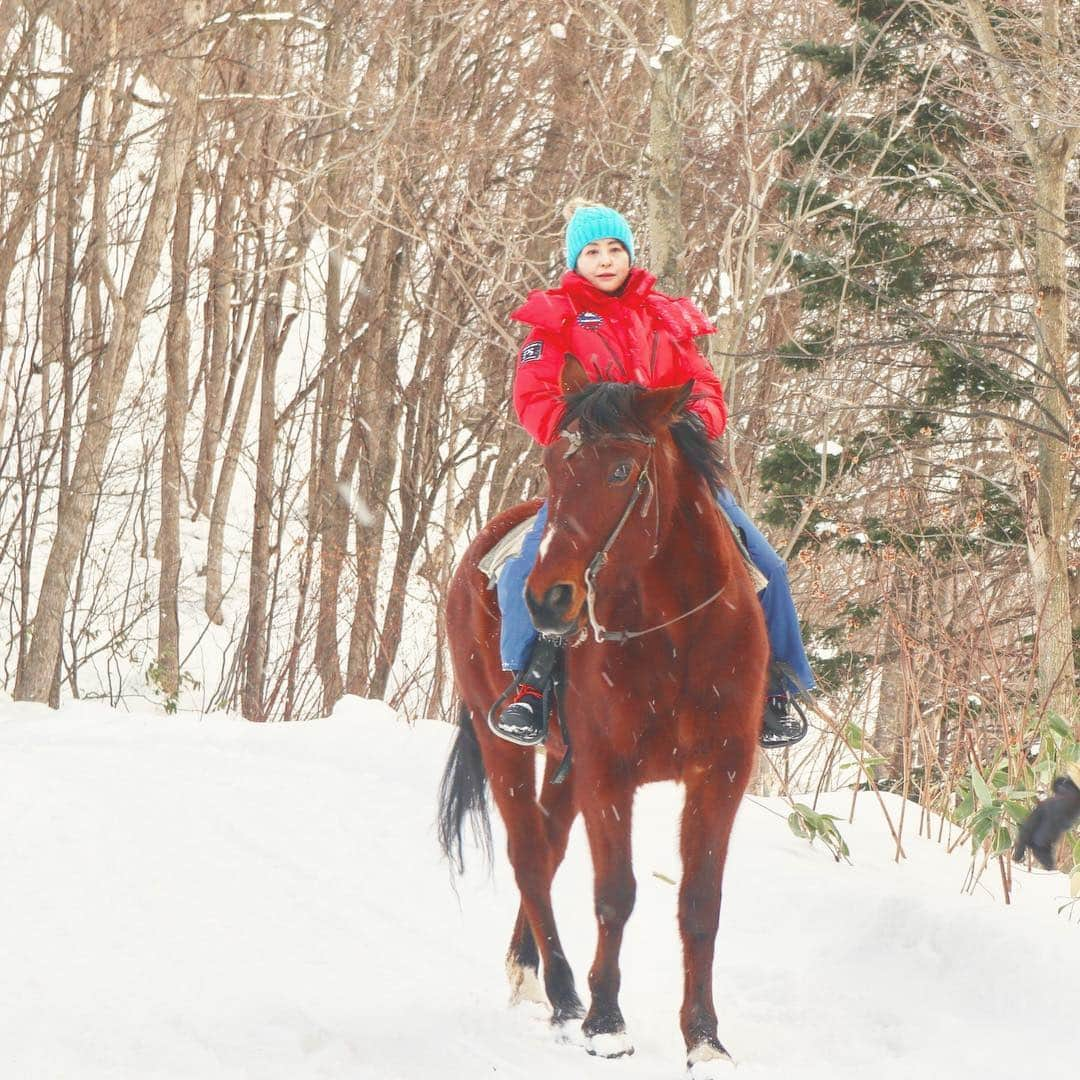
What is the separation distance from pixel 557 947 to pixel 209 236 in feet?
108

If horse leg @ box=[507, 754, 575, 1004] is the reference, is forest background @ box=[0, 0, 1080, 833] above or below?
above

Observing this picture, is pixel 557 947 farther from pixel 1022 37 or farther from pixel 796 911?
pixel 1022 37

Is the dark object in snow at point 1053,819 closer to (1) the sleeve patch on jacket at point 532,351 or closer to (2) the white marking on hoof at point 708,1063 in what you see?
(2) the white marking on hoof at point 708,1063

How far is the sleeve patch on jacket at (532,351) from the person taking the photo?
4109 mm

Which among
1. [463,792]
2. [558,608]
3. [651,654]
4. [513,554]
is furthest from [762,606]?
[463,792]

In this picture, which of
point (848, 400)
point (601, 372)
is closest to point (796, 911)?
point (601, 372)

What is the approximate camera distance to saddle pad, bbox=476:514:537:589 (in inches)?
174

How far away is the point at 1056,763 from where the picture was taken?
563 centimetres

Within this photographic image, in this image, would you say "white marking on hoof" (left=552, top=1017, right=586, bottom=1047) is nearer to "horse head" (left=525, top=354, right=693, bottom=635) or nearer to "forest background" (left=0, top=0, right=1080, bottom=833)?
"horse head" (left=525, top=354, right=693, bottom=635)

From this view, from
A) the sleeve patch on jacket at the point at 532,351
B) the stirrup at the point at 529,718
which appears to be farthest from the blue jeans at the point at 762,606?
the sleeve patch on jacket at the point at 532,351

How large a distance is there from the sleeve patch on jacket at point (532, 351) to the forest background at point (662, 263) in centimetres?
351

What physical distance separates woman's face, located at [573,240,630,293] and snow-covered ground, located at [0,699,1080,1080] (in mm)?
2432

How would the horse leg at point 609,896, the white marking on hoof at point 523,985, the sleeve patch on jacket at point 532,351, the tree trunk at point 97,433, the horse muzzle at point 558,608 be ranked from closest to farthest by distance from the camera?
the horse muzzle at point 558,608 < the horse leg at point 609,896 < the sleeve patch on jacket at point 532,351 < the white marking on hoof at point 523,985 < the tree trunk at point 97,433

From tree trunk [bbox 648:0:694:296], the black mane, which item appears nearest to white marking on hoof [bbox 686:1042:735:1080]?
the black mane
